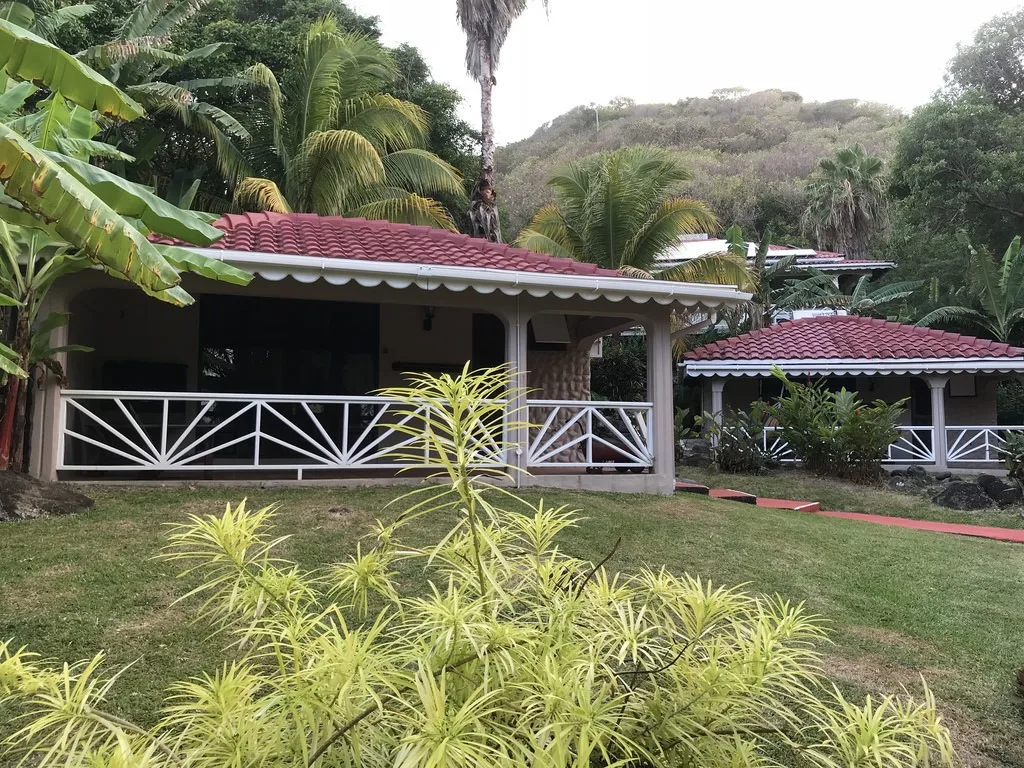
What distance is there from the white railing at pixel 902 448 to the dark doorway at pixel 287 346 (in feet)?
30.0

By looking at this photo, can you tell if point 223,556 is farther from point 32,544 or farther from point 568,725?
point 32,544

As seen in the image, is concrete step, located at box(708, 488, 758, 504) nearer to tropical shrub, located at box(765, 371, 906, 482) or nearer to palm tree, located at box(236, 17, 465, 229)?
tropical shrub, located at box(765, 371, 906, 482)

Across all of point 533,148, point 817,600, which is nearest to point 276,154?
point 817,600

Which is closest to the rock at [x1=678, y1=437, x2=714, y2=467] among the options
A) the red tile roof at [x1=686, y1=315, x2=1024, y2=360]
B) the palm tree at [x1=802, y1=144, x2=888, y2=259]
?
the red tile roof at [x1=686, y1=315, x2=1024, y2=360]

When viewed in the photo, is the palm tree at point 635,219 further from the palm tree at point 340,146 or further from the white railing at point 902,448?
the white railing at point 902,448

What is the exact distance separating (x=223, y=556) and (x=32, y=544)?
5096 mm

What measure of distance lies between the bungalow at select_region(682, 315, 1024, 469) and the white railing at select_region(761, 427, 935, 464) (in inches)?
1.1

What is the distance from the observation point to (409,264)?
338 inches

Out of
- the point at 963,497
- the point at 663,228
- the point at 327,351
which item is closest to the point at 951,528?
the point at 963,497

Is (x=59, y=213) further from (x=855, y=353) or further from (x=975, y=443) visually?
(x=975, y=443)

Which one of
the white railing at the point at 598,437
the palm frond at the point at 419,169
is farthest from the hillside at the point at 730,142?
the white railing at the point at 598,437

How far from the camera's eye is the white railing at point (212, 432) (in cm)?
839

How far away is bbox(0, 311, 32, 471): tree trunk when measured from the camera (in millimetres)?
7484

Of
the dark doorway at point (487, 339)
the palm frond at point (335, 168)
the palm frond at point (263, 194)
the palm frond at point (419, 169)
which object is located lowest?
the dark doorway at point (487, 339)
